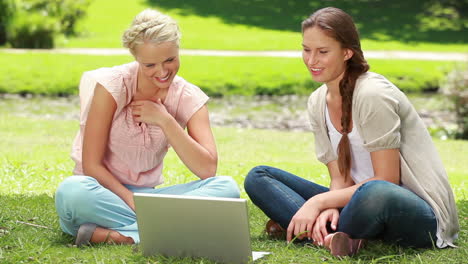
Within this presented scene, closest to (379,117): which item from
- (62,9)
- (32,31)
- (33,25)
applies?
(33,25)

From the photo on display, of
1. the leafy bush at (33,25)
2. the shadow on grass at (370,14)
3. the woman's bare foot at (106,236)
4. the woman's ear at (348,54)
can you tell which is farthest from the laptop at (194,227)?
the shadow on grass at (370,14)

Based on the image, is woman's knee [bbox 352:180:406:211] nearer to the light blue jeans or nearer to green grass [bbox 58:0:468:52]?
the light blue jeans

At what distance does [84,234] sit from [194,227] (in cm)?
65

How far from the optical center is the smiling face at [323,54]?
10.8 feet

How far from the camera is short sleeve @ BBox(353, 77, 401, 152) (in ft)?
10.3

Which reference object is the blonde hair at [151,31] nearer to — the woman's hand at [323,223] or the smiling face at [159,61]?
the smiling face at [159,61]

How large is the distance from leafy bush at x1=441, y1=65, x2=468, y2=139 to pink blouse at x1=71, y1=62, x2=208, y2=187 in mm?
6072

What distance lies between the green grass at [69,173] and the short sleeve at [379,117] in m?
0.47

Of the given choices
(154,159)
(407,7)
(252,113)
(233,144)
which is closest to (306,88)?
(252,113)

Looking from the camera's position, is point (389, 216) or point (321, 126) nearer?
point (389, 216)

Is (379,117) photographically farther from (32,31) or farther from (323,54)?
(32,31)

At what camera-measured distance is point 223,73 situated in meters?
13.6

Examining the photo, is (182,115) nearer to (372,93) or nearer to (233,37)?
(372,93)

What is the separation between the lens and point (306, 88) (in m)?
13.2
